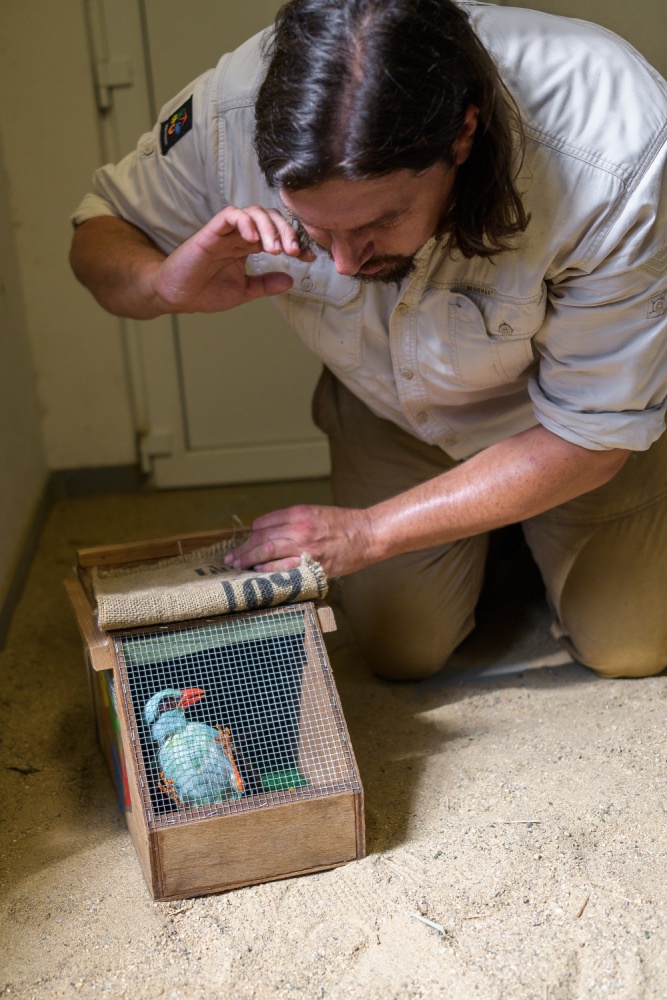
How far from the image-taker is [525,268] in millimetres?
1268

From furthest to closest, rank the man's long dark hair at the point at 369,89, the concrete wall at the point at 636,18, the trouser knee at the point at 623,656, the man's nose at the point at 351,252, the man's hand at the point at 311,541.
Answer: the concrete wall at the point at 636,18 < the trouser knee at the point at 623,656 < the man's hand at the point at 311,541 < the man's nose at the point at 351,252 < the man's long dark hair at the point at 369,89

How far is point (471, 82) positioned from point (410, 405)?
567mm

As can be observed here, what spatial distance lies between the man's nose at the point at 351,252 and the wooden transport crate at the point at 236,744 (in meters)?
0.43

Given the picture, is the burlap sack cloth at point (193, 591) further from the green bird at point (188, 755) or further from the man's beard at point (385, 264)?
the man's beard at point (385, 264)

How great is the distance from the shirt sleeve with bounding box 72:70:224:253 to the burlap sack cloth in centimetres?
53

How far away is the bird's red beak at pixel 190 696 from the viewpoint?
1.23m

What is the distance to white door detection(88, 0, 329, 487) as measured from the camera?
84.5 inches

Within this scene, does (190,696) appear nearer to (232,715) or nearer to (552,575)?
(232,715)

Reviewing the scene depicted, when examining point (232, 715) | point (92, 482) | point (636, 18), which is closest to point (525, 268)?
point (232, 715)

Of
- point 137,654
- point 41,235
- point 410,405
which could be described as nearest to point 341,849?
point 137,654

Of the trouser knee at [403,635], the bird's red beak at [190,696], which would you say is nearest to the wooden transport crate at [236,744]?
the bird's red beak at [190,696]

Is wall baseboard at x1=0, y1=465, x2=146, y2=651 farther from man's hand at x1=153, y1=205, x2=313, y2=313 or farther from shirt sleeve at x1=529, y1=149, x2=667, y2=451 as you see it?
shirt sleeve at x1=529, y1=149, x2=667, y2=451

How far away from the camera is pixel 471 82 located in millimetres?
1067

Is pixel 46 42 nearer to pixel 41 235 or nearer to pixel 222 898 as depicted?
pixel 41 235
